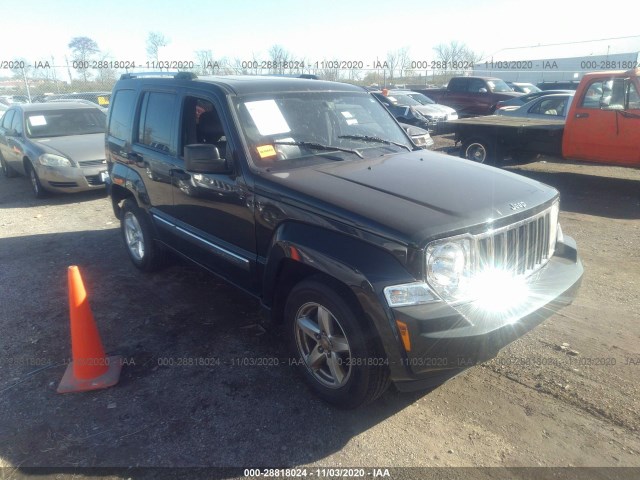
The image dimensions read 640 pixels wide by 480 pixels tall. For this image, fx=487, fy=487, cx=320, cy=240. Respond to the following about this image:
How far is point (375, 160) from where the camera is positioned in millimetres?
3797

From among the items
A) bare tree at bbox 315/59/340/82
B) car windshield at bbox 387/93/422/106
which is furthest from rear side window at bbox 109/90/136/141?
bare tree at bbox 315/59/340/82

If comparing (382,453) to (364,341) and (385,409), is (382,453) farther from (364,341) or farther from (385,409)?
(364,341)

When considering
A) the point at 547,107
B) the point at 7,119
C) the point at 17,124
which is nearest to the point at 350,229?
the point at 17,124

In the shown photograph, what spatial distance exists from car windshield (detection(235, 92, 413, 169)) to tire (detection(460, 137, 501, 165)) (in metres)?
6.07

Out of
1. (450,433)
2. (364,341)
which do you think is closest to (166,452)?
(364,341)

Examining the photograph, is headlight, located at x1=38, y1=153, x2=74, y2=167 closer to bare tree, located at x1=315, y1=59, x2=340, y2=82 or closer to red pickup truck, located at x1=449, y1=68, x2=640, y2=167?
red pickup truck, located at x1=449, y1=68, x2=640, y2=167

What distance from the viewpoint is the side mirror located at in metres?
3.44

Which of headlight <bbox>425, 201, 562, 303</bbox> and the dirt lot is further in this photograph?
the dirt lot

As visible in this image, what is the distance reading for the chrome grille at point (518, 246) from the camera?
9.14 feet

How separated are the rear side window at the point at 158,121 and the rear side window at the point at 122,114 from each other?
31 cm

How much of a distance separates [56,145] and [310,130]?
705cm

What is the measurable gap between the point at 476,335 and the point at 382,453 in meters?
0.88

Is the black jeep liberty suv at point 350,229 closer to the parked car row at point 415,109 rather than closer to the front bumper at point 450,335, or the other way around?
the front bumper at point 450,335

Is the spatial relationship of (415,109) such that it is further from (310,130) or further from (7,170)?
(310,130)
